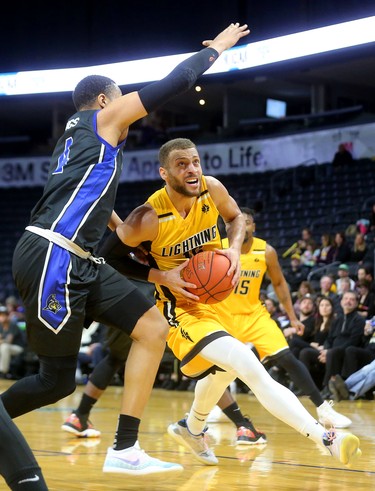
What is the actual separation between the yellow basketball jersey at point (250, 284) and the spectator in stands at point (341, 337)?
3.49 metres

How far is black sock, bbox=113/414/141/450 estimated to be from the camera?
13.0 ft

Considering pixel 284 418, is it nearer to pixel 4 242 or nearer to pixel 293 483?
pixel 293 483

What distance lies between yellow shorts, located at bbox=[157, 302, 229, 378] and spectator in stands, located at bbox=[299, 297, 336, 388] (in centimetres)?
587

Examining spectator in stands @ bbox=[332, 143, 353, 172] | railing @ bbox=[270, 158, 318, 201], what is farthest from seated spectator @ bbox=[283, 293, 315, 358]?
railing @ bbox=[270, 158, 318, 201]

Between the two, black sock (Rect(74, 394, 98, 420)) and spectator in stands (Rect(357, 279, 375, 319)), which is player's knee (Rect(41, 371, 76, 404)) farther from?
spectator in stands (Rect(357, 279, 375, 319))

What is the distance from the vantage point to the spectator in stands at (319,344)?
1063 centimetres

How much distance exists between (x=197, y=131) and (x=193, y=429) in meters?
20.2

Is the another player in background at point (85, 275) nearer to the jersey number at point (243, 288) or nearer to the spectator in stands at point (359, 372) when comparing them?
the jersey number at point (243, 288)

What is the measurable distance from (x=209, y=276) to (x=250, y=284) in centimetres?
274

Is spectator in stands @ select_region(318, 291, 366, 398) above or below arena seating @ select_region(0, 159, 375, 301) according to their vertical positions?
below

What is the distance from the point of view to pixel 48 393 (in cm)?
380

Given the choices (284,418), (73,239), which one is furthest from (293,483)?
(73,239)

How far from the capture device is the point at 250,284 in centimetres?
714

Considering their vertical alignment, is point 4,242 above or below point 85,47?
below
